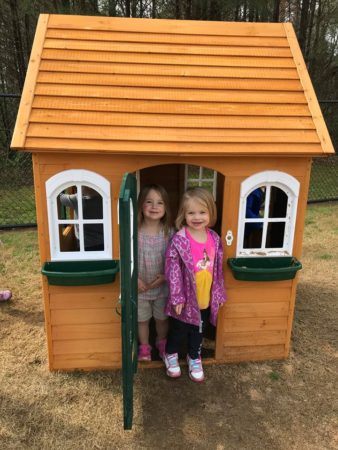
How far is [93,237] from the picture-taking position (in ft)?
11.4

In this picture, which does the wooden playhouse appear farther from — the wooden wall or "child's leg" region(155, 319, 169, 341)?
"child's leg" region(155, 319, 169, 341)

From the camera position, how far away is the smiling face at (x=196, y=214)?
124 inches

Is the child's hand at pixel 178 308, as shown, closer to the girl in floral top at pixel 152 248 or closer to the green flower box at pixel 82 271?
the girl in floral top at pixel 152 248

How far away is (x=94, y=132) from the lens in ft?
9.75

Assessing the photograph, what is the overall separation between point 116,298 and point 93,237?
554 mm

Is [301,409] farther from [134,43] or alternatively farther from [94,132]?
[134,43]

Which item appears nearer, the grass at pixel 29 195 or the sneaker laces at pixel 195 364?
the sneaker laces at pixel 195 364

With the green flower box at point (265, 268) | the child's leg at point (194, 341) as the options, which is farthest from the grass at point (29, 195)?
the green flower box at point (265, 268)

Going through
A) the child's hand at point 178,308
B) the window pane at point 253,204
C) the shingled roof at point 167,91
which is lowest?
the child's hand at point 178,308

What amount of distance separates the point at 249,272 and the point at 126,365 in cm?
128

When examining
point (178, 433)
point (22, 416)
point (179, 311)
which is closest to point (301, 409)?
point (178, 433)

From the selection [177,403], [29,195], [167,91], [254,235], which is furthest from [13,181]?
[177,403]

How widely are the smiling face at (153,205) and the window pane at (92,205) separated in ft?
1.41

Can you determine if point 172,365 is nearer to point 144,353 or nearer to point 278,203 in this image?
point 144,353
